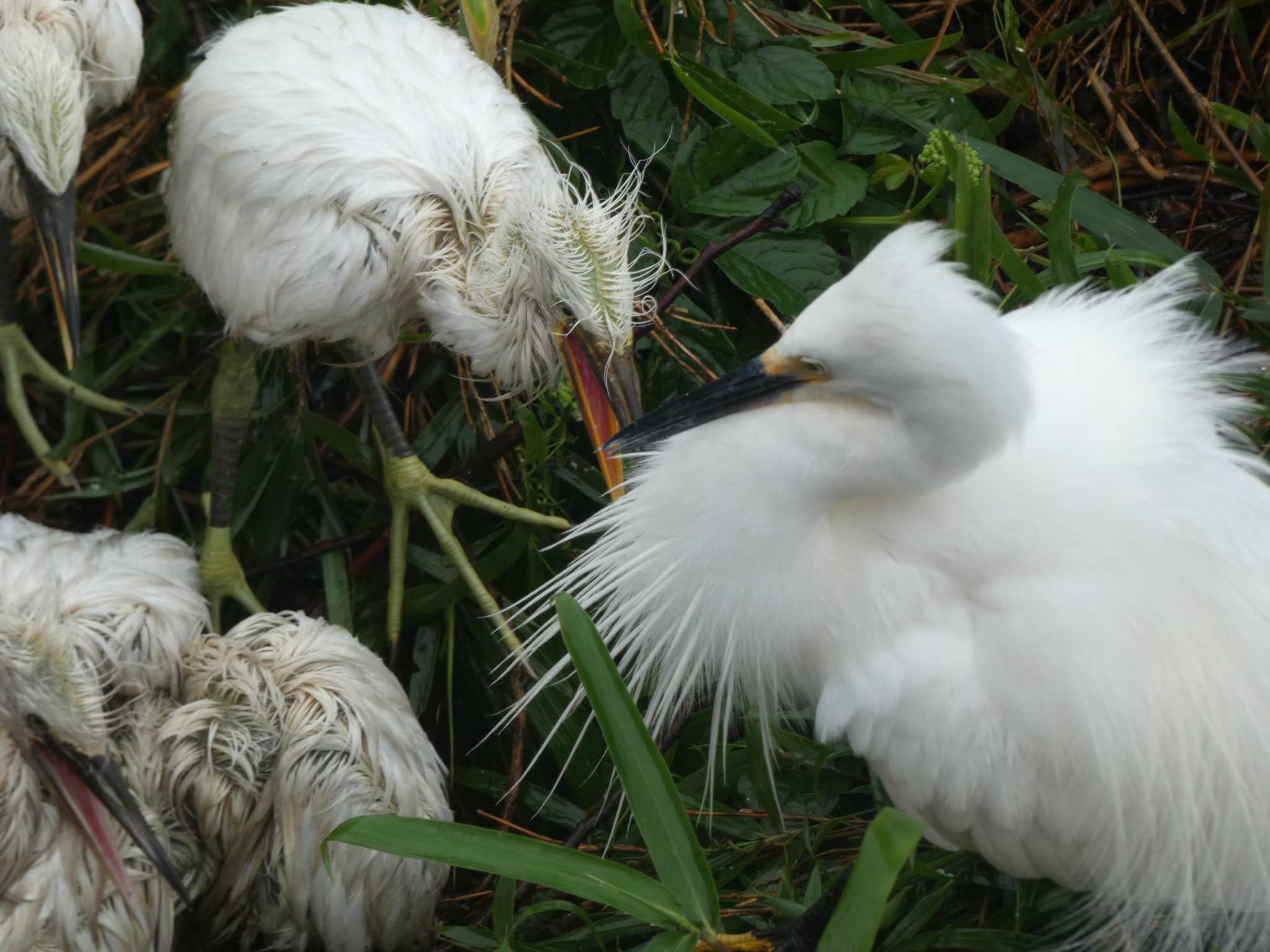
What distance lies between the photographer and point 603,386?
145 centimetres

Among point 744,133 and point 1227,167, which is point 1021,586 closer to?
point 744,133

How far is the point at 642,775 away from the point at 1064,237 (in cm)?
83

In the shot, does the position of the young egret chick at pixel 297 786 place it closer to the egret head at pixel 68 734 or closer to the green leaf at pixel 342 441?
the egret head at pixel 68 734

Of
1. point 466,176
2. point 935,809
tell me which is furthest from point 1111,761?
point 466,176

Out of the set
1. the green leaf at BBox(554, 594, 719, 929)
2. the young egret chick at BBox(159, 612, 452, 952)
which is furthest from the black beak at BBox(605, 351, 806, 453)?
the young egret chick at BBox(159, 612, 452, 952)

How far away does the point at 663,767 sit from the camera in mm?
1108

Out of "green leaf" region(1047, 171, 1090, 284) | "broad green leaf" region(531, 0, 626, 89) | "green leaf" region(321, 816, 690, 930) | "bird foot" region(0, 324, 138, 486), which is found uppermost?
"broad green leaf" region(531, 0, 626, 89)

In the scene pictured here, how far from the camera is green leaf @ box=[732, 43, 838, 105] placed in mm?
1756

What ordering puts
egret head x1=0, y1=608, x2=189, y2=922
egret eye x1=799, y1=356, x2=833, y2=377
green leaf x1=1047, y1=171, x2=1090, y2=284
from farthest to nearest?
green leaf x1=1047, y1=171, x2=1090, y2=284, egret head x1=0, y1=608, x2=189, y2=922, egret eye x1=799, y1=356, x2=833, y2=377

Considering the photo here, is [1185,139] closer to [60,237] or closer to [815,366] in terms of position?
[815,366]

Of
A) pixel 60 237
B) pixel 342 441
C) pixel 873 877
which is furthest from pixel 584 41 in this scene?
pixel 873 877

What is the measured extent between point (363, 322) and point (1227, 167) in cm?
120

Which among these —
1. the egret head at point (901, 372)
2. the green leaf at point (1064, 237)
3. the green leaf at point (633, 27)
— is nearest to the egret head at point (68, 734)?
the egret head at point (901, 372)

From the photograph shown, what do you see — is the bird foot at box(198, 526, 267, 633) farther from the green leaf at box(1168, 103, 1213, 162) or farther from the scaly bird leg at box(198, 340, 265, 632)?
the green leaf at box(1168, 103, 1213, 162)
